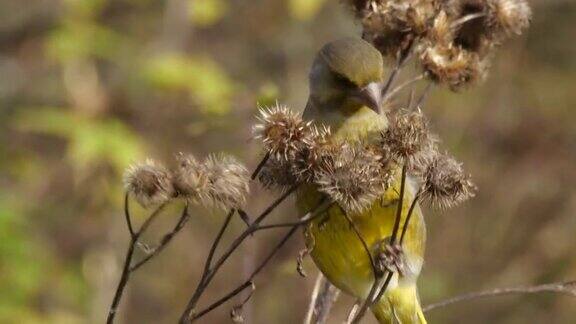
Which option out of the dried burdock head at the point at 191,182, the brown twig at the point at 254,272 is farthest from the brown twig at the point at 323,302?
the dried burdock head at the point at 191,182

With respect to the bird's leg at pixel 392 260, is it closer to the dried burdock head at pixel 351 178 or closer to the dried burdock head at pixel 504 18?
the dried burdock head at pixel 351 178

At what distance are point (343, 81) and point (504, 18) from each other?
0.67 metres

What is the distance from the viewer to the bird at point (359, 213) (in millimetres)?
3297

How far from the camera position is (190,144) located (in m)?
7.98

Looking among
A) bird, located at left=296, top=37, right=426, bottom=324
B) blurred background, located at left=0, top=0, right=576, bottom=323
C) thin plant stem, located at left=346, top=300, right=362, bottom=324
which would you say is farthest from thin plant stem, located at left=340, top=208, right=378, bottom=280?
blurred background, located at left=0, top=0, right=576, bottom=323

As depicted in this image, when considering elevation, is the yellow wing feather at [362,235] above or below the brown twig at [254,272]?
above

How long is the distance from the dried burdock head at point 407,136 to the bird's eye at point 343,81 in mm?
423

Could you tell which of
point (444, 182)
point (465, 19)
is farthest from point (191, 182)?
point (465, 19)

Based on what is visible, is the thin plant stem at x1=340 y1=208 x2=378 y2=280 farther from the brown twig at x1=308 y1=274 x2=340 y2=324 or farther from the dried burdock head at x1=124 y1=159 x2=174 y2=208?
the dried burdock head at x1=124 y1=159 x2=174 y2=208

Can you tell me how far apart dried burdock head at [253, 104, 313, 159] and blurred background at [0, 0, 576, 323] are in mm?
3368

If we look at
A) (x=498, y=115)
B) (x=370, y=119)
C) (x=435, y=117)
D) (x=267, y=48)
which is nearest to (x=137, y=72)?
(x=267, y=48)

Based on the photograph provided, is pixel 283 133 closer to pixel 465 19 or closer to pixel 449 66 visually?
pixel 449 66

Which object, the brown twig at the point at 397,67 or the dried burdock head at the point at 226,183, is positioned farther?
the brown twig at the point at 397,67

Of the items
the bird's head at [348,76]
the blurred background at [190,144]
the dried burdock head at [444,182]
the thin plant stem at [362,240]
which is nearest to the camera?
the dried burdock head at [444,182]
